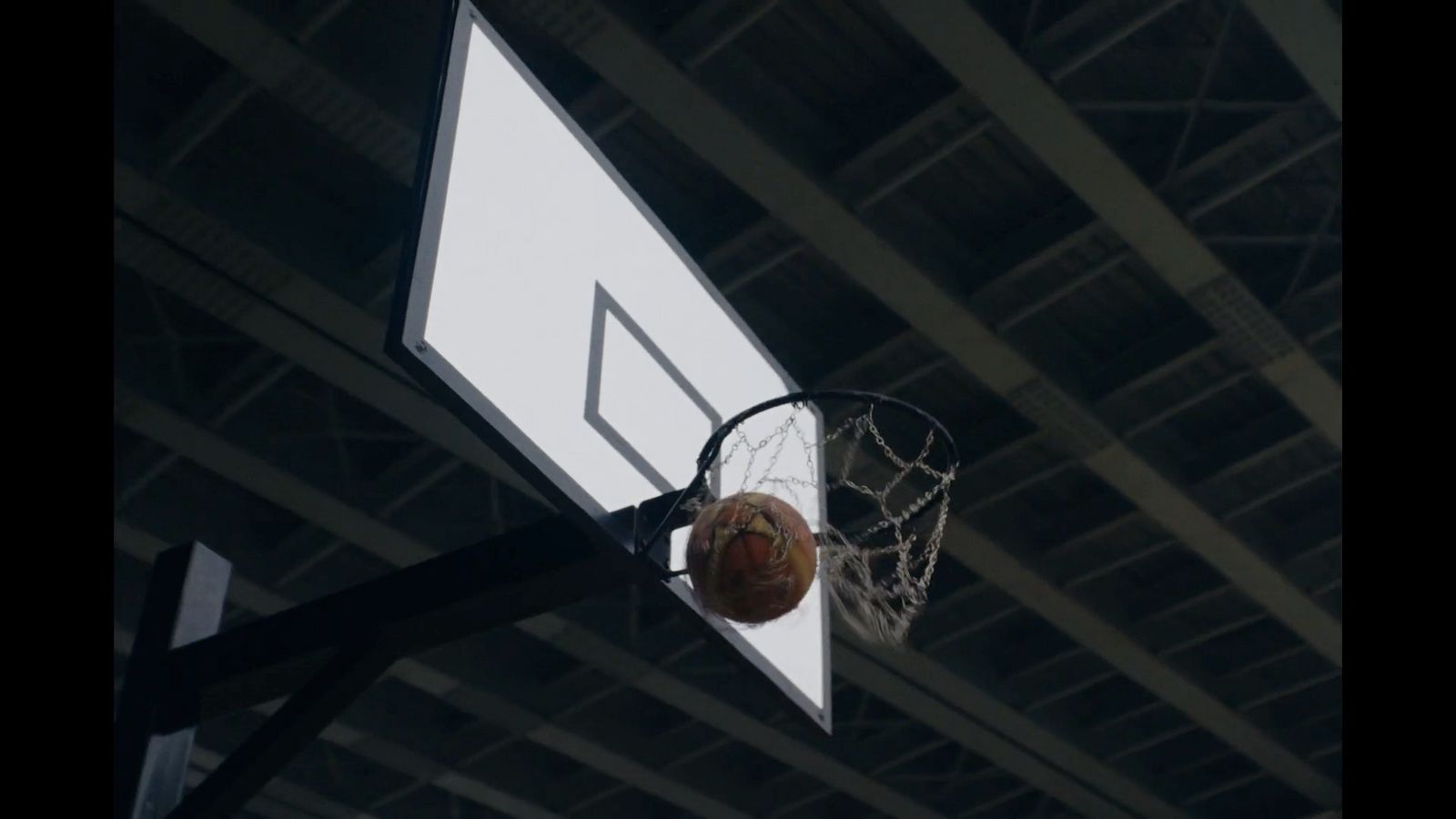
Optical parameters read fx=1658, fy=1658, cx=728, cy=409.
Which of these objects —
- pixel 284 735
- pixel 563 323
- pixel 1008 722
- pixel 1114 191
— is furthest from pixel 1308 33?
pixel 1008 722

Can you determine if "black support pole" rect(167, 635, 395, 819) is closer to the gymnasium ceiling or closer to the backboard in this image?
the backboard

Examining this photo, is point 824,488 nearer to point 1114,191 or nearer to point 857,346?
point 1114,191

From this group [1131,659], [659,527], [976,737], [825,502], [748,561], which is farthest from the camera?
[976,737]

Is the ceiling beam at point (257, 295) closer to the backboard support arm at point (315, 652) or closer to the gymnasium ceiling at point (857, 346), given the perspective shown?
the gymnasium ceiling at point (857, 346)

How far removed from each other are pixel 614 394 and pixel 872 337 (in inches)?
238

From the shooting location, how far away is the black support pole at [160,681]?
496cm

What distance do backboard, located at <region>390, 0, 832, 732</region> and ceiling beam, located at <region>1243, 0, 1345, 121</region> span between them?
4187 mm

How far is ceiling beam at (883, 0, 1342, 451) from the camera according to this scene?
8.77 m

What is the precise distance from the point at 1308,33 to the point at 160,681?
681cm

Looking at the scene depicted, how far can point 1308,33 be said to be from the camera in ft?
29.3

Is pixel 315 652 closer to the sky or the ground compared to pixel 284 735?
closer to the sky

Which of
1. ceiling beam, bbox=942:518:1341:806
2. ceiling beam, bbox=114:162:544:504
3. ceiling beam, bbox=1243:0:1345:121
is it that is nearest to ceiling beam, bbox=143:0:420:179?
ceiling beam, bbox=114:162:544:504
